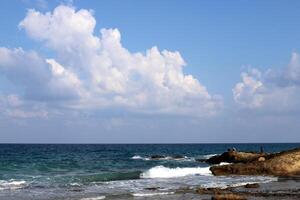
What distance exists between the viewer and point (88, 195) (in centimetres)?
3003

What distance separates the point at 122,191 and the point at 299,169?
55.5ft

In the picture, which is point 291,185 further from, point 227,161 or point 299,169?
point 227,161

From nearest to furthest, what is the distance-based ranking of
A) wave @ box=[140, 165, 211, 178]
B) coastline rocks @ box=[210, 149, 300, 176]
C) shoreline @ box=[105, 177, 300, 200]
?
shoreline @ box=[105, 177, 300, 200] → coastline rocks @ box=[210, 149, 300, 176] → wave @ box=[140, 165, 211, 178]

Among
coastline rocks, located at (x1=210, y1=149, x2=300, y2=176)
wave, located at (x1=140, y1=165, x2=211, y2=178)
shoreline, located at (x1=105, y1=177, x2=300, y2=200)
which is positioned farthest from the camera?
wave, located at (x1=140, y1=165, x2=211, y2=178)

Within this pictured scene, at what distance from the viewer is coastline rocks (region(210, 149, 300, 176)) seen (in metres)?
41.7

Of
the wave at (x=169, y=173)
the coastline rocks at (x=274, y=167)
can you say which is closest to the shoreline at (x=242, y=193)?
the coastline rocks at (x=274, y=167)

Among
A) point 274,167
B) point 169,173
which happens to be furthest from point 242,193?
point 169,173

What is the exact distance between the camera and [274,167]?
42.0m

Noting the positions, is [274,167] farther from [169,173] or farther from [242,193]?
[242,193]

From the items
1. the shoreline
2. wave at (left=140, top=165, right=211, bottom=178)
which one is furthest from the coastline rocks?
the shoreline

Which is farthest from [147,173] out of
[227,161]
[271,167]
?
[227,161]

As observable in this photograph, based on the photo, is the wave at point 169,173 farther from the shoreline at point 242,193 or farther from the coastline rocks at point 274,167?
the shoreline at point 242,193

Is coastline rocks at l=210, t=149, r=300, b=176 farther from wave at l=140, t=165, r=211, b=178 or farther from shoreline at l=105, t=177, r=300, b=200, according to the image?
shoreline at l=105, t=177, r=300, b=200

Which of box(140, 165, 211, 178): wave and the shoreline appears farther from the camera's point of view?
box(140, 165, 211, 178): wave
